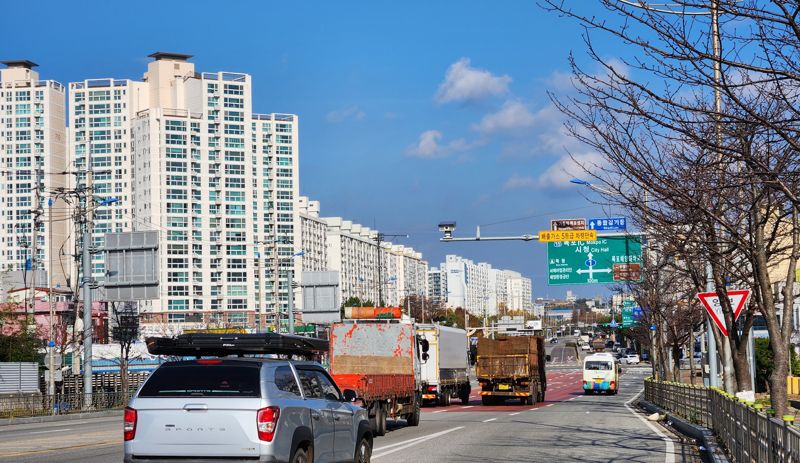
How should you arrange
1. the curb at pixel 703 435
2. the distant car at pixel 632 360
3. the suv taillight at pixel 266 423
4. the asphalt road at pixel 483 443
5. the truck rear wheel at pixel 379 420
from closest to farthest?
the suv taillight at pixel 266 423 < the curb at pixel 703 435 < the asphalt road at pixel 483 443 < the truck rear wheel at pixel 379 420 < the distant car at pixel 632 360

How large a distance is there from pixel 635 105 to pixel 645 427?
19.4 metres

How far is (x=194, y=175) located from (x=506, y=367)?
110811 mm

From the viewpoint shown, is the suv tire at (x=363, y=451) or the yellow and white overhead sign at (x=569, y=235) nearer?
the suv tire at (x=363, y=451)

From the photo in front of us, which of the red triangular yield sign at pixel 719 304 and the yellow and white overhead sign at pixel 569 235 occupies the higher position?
the yellow and white overhead sign at pixel 569 235

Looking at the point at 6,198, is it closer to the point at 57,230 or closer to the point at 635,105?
the point at 57,230

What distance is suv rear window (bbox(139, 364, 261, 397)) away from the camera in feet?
37.5

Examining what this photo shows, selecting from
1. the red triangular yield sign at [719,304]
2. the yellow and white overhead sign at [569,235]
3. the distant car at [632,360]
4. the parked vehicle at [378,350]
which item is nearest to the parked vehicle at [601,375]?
the yellow and white overhead sign at [569,235]

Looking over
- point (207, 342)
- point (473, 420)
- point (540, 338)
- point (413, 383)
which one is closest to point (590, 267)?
point (540, 338)

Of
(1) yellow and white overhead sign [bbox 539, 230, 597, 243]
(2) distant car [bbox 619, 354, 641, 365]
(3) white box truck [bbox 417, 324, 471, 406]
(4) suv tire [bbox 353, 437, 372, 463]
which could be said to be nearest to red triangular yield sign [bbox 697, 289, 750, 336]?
(4) suv tire [bbox 353, 437, 372, 463]

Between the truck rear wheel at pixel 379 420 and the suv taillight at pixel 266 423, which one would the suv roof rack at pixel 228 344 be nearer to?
the suv taillight at pixel 266 423

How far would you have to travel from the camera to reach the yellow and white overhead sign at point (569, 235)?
42719 millimetres

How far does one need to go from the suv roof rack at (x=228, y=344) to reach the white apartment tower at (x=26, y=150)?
146048 mm

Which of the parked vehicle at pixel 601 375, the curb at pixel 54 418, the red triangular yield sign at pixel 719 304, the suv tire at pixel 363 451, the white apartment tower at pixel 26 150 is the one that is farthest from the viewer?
the white apartment tower at pixel 26 150

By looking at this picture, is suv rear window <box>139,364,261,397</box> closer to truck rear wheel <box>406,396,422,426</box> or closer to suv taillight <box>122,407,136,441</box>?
suv taillight <box>122,407,136,441</box>
